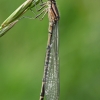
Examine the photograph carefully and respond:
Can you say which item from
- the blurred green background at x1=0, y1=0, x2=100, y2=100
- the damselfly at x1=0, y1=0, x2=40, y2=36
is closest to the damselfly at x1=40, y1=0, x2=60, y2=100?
the blurred green background at x1=0, y1=0, x2=100, y2=100

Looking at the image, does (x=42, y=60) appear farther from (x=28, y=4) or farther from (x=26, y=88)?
(x=28, y=4)

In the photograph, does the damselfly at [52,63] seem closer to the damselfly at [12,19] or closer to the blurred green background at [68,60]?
the blurred green background at [68,60]

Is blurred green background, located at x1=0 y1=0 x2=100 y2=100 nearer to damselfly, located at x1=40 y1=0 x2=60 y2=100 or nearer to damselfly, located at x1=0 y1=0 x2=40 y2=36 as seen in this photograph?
damselfly, located at x1=40 y1=0 x2=60 y2=100

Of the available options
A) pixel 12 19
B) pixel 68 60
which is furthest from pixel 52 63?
pixel 12 19

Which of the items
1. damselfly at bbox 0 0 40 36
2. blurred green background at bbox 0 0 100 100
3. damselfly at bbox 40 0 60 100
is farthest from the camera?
blurred green background at bbox 0 0 100 100

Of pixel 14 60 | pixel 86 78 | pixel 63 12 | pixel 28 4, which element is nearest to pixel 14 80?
pixel 14 60

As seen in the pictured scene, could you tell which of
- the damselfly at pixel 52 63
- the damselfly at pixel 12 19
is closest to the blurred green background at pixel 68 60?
the damselfly at pixel 52 63
